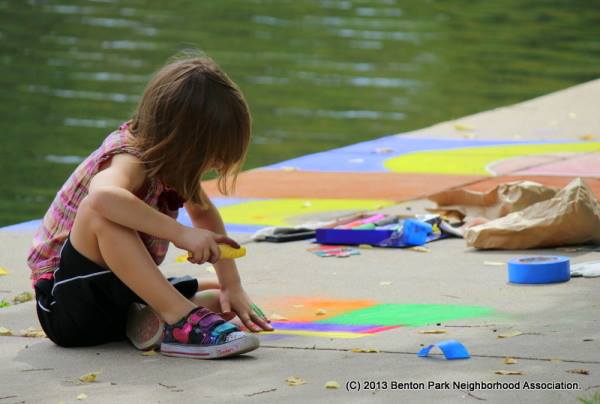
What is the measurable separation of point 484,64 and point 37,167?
27.9 feet

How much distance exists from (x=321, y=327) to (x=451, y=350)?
0.70 m

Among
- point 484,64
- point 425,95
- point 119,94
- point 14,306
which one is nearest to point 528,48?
point 484,64

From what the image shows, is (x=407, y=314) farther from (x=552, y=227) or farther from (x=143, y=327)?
(x=552, y=227)

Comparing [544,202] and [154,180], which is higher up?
[154,180]

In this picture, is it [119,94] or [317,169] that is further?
[119,94]

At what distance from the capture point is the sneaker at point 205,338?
15.5ft

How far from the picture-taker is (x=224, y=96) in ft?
15.9

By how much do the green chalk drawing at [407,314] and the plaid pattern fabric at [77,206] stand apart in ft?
2.43

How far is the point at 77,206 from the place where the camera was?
5062 millimetres

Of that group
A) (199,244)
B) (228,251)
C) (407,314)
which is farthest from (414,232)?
(199,244)

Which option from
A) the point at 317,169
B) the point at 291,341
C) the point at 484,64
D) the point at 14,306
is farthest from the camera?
the point at 484,64

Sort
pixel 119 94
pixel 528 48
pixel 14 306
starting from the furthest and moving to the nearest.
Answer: pixel 528 48
pixel 119 94
pixel 14 306

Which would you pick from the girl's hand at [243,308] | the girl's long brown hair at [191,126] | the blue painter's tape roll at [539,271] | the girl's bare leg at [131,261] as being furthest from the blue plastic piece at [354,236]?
the girl's bare leg at [131,261]

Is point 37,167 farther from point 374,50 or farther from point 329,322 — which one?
point 374,50
